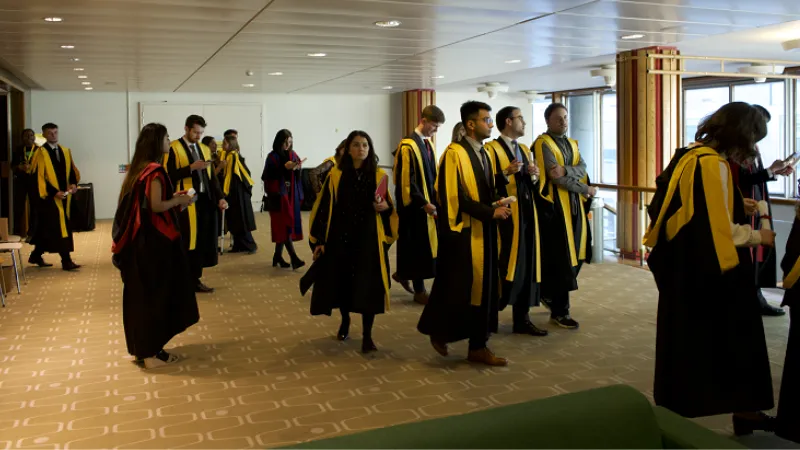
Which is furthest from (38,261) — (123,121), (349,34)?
(123,121)

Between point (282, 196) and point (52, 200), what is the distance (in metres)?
2.62

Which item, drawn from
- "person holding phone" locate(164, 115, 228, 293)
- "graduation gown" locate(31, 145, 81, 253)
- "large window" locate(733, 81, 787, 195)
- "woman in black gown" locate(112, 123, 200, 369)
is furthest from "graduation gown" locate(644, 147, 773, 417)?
"large window" locate(733, 81, 787, 195)

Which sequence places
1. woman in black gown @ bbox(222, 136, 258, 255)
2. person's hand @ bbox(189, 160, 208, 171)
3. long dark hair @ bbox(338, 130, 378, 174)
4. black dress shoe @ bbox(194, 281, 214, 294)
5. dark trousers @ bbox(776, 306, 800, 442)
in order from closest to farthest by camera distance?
dark trousers @ bbox(776, 306, 800, 442), long dark hair @ bbox(338, 130, 378, 174), person's hand @ bbox(189, 160, 208, 171), black dress shoe @ bbox(194, 281, 214, 294), woman in black gown @ bbox(222, 136, 258, 255)

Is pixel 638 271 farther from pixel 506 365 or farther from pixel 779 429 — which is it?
pixel 779 429

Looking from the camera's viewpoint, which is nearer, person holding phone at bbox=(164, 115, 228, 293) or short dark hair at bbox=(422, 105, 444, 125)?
short dark hair at bbox=(422, 105, 444, 125)

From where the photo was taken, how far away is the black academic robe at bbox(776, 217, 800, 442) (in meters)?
3.50

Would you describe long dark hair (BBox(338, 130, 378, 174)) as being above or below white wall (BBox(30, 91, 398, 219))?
below

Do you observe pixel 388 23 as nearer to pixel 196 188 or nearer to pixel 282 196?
pixel 196 188

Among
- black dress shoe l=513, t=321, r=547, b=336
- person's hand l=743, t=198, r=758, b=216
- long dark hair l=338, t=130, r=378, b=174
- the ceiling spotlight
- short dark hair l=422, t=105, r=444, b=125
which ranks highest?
the ceiling spotlight

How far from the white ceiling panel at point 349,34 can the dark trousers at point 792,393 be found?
333cm

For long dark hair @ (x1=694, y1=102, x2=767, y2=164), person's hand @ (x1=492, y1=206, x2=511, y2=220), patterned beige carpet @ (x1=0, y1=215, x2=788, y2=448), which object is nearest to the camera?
long dark hair @ (x1=694, y1=102, x2=767, y2=164)

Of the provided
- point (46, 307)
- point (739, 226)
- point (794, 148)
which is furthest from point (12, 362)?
point (794, 148)

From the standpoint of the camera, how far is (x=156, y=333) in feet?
17.2

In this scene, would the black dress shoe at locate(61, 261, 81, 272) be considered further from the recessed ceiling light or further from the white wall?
the white wall
